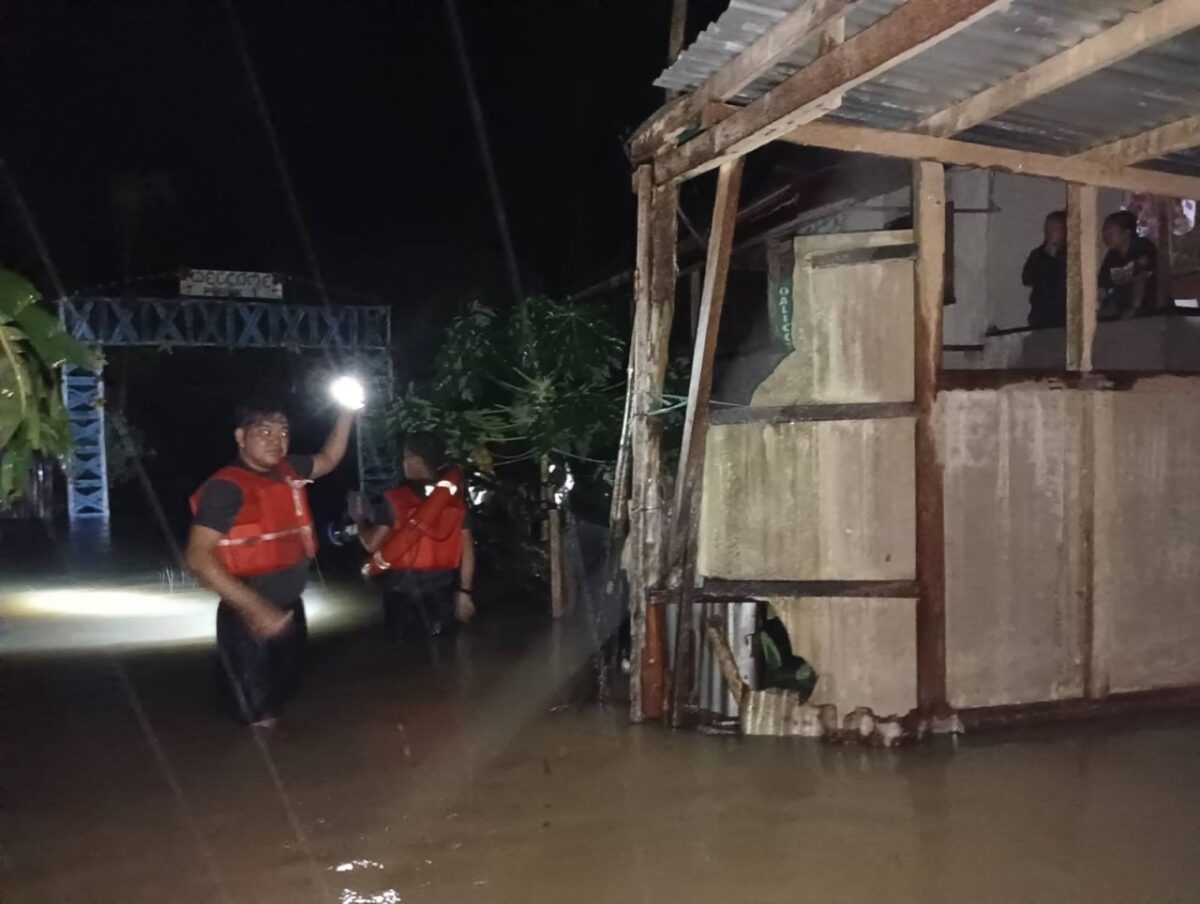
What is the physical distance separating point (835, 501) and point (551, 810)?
1.96 metres

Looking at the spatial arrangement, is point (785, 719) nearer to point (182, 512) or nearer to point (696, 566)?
point (696, 566)

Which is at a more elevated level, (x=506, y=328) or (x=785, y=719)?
(x=506, y=328)

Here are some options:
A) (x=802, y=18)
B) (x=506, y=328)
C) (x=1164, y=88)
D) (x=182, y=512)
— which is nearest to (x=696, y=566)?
(x=802, y=18)

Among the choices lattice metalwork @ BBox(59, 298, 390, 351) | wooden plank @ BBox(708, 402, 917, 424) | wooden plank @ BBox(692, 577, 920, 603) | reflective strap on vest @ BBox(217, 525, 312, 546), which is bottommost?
wooden plank @ BBox(692, 577, 920, 603)

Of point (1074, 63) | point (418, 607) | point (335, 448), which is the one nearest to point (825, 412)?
point (1074, 63)

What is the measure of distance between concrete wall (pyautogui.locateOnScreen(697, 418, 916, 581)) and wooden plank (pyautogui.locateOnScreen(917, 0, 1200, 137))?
56.2 inches

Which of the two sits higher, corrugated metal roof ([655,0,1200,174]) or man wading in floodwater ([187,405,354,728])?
corrugated metal roof ([655,0,1200,174])

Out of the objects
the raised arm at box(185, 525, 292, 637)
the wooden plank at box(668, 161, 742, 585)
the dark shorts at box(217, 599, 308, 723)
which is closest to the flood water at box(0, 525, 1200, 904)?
the dark shorts at box(217, 599, 308, 723)

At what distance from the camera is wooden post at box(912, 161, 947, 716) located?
529cm

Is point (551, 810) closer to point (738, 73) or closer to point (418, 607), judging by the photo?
point (738, 73)

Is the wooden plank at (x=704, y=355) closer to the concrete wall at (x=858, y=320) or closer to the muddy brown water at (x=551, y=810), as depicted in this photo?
the concrete wall at (x=858, y=320)

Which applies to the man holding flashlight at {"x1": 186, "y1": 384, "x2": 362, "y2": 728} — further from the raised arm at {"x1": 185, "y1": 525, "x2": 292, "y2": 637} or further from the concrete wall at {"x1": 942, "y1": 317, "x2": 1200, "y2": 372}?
the concrete wall at {"x1": 942, "y1": 317, "x2": 1200, "y2": 372}

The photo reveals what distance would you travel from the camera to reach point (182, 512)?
25.8 metres

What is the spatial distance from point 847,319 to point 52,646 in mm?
6352
